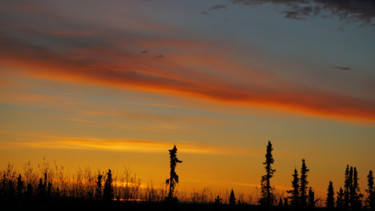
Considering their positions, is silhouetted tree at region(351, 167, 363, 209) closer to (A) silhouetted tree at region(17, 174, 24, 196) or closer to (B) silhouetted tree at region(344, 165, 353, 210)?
(B) silhouetted tree at region(344, 165, 353, 210)

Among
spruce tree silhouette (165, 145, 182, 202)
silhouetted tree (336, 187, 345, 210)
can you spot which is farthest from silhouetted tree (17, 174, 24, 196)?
silhouetted tree (336, 187, 345, 210)

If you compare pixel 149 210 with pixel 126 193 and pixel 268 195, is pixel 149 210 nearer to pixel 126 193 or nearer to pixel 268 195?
pixel 126 193

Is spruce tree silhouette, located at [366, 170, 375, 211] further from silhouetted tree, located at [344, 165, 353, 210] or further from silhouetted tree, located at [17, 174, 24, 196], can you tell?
silhouetted tree, located at [17, 174, 24, 196]

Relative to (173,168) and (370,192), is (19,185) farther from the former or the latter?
(370,192)

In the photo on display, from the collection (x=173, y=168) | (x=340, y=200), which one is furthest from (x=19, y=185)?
(x=340, y=200)

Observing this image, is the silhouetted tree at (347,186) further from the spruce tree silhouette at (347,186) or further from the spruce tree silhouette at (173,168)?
the spruce tree silhouette at (173,168)

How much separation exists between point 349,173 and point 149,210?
116945 millimetres

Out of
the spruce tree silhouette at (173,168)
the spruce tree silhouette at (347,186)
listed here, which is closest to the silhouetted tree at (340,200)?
the spruce tree silhouette at (347,186)

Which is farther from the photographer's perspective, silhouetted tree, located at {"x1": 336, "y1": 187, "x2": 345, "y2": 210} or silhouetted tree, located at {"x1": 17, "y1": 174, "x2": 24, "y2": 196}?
silhouetted tree, located at {"x1": 336, "y1": 187, "x2": 345, "y2": 210}

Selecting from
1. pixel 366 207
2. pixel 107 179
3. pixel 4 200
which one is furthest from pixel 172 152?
pixel 366 207

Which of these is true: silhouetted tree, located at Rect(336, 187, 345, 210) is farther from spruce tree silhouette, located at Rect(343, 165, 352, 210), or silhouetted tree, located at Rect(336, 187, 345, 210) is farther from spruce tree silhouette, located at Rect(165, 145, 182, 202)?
spruce tree silhouette, located at Rect(165, 145, 182, 202)

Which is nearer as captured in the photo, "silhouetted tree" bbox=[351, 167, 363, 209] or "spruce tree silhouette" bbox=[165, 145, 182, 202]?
"spruce tree silhouette" bbox=[165, 145, 182, 202]

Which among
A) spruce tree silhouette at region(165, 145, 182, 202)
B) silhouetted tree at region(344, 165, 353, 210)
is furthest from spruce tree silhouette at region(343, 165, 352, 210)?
spruce tree silhouette at region(165, 145, 182, 202)

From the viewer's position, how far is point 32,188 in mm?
64812
